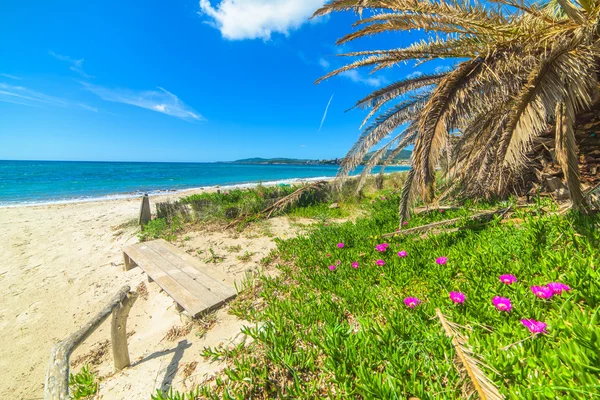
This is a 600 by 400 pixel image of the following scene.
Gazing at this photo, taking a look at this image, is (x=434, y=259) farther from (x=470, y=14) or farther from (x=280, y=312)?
(x=470, y=14)

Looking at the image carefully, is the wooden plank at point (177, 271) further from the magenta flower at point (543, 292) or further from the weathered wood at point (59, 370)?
the magenta flower at point (543, 292)

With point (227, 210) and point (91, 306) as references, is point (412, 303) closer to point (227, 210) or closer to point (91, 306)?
point (91, 306)

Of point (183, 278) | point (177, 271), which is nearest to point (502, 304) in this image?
point (183, 278)

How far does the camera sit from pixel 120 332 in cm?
212

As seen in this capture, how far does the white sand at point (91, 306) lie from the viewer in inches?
84.4

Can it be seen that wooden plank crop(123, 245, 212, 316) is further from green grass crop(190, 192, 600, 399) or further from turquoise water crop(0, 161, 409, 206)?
turquoise water crop(0, 161, 409, 206)

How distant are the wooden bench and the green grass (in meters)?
0.44

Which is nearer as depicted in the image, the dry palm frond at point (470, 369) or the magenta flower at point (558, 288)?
the dry palm frond at point (470, 369)

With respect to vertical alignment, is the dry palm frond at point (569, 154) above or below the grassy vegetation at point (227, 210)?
above

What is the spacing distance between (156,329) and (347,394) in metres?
2.53

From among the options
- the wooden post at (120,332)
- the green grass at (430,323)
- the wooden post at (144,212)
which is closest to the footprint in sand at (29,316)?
the wooden post at (120,332)

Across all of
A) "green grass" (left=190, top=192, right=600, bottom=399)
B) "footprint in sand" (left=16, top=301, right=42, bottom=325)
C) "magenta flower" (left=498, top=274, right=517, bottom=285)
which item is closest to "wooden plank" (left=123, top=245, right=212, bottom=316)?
"green grass" (left=190, top=192, right=600, bottom=399)

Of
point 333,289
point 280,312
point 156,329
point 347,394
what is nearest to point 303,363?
point 347,394

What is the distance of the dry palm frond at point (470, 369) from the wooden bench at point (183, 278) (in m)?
2.29
